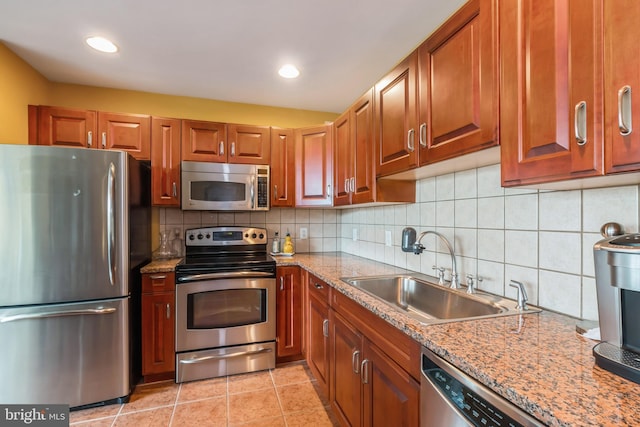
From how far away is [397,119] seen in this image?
5.21 feet

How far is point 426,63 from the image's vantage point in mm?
1346

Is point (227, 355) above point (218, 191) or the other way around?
A: the other way around

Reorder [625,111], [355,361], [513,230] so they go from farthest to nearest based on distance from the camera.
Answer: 1. [355,361]
2. [513,230]
3. [625,111]

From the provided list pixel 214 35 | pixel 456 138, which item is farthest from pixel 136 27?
pixel 456 138

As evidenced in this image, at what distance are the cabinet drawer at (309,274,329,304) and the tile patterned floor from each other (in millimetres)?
695

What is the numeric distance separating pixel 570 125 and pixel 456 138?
0.41m

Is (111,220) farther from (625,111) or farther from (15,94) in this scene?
(625,111)

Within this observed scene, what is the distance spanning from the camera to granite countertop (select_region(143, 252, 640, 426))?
0.57 m

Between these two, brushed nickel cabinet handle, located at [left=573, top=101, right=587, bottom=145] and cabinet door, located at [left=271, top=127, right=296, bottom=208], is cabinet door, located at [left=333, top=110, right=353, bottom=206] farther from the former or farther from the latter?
brushed nickel cabinet handle, located at [left=573, top=101, right=587, bottom=145]

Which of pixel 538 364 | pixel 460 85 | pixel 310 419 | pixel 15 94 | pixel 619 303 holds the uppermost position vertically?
pixel 15 94

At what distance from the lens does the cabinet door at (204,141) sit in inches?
99.0

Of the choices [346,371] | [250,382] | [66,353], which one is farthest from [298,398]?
[66,353]

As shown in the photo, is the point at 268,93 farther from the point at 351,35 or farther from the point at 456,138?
the point at 456,138

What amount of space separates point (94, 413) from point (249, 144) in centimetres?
219
